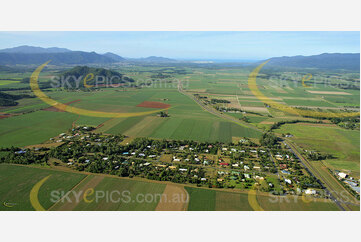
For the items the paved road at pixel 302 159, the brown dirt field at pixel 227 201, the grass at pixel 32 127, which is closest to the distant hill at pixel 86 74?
the grass at pixel 32 127

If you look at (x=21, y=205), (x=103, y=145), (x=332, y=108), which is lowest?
(x=21, y=205)

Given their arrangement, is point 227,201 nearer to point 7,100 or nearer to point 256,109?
point 256,109

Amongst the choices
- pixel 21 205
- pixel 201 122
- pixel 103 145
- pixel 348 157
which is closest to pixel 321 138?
pixel 348 157

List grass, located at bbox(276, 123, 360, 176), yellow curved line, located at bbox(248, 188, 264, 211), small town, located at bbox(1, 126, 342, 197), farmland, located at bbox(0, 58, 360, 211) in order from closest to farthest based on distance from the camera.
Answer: yellow curved line, located at bbox(248, 188, 264, 211) → farmland, located at bbox(0, 58, 360, 211) → small town, located at bbox(1, 126, 342, 197) → grass, located at bbox(276, 123, 360, 176)

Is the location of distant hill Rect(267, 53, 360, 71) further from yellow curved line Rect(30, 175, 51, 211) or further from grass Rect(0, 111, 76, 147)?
yellow curved line Rect(30, 175, 51, 211)

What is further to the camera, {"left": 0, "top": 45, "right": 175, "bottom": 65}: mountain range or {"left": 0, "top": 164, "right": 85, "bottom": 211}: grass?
{"left": 0, "top": 45, "right": 175, "bottom": 65}: mountain range

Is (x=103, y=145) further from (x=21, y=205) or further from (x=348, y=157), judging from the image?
(x=348, y=157)

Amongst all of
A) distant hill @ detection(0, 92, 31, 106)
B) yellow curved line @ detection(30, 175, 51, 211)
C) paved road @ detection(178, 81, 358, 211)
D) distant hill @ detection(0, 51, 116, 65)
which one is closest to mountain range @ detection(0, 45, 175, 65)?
distant hill @ detection(0, 51, 116, 65)
